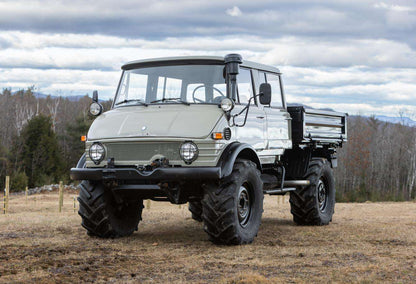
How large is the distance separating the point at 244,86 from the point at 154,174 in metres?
2.41

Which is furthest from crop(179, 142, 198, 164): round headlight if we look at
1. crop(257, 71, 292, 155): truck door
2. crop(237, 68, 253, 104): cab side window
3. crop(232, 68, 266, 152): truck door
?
crop(257, 71, 292, 155): truck door

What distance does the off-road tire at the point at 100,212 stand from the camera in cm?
937

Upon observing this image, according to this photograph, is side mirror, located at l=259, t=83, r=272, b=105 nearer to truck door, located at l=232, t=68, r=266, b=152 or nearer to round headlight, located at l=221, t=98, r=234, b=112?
truck door, located at l=232, t=68, r=266, b=152

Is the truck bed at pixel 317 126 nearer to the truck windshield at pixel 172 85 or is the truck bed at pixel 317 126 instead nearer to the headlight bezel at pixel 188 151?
the truck windshield at pixel 172 85

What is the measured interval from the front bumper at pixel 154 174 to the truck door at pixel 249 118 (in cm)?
115

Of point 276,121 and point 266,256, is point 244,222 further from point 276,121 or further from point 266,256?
point 276,121

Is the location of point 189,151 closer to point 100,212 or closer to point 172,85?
point 172,85

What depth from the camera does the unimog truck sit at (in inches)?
338

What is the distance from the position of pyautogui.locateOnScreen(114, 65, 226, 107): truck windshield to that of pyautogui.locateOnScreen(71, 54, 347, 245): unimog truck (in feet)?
0.05

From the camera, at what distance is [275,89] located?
1144cm

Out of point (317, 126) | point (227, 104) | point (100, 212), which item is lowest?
point (100, 212)

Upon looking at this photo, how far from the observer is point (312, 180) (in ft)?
40.7

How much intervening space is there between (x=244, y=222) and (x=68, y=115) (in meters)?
88.3

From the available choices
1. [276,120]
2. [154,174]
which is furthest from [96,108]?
[276,120]
